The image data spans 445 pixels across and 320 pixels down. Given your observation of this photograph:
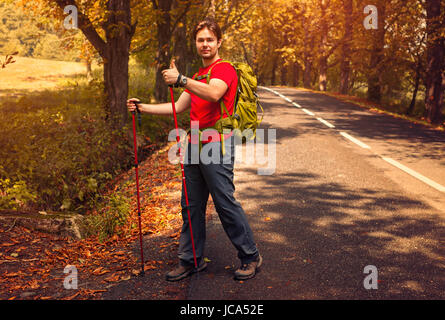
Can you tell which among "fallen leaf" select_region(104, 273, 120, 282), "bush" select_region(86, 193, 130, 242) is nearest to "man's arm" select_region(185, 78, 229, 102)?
"fallen leaf" select_region(104, 273, 120, 282)

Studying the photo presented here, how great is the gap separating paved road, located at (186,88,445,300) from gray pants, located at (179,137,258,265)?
29cm

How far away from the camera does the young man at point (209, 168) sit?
3.38 metres

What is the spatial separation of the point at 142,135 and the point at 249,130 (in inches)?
327

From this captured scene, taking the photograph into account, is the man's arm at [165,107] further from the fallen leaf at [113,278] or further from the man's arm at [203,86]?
the fallen leaf at [113,278]

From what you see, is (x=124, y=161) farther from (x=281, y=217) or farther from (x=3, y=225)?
(x=281, y=217)

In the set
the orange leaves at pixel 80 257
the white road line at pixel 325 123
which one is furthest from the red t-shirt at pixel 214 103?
the white road line at pixel 325 123

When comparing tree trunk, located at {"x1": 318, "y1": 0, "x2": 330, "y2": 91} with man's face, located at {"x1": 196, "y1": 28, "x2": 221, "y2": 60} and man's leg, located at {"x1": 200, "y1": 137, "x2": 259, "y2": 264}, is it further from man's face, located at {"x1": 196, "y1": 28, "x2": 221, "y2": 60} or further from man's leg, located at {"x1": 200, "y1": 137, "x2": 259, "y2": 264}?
man's leg, located at {"x1": 200, "y1": 137, "x2": 259, "y2": 264}

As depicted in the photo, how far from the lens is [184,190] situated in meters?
3.80

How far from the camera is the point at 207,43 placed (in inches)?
137

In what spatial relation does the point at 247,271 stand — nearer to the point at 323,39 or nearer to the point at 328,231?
the point at 328,231

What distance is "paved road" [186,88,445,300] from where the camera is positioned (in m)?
3.59

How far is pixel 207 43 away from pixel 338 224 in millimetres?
2990

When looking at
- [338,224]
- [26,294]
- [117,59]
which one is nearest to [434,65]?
[117,59]
